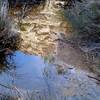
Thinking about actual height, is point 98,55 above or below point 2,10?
below

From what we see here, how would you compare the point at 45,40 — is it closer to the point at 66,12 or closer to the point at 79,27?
the point at 79,27

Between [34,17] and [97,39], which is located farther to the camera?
[34,17]

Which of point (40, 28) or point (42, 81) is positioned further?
point (40, 28)

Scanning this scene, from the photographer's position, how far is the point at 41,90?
4.25 m

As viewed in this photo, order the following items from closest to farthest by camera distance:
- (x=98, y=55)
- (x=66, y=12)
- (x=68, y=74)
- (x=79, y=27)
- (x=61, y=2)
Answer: (x=68, y=74) < (x=98, y=55) < (x=79, y=27) < (x=66, y=12) < (x=61, y=2)

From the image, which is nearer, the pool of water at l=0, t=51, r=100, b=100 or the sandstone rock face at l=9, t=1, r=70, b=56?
the pool of water at l=0, t=51, r=100, b=100

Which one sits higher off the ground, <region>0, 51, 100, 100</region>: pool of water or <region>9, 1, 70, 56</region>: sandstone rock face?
<region>9, 1, 70, 56</region>: sandstone rock face

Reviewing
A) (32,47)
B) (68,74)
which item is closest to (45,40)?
(32,47)

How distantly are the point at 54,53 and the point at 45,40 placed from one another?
0.54m

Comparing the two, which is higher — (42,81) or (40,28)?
(40,28)

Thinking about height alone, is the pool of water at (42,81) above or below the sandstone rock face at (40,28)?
below

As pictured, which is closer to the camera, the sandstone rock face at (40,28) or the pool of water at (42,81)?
the pool of water at (42,81)

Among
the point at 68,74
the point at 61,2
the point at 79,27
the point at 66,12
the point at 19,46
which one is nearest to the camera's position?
the point at 68,74

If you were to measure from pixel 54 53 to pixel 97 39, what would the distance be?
31.4 inches
